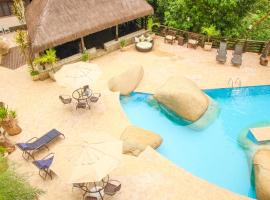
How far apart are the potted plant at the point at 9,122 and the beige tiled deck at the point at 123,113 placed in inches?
12.8

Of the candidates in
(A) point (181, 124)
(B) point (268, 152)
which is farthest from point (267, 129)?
(A) point (181, 124)

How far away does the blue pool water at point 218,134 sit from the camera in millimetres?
12688

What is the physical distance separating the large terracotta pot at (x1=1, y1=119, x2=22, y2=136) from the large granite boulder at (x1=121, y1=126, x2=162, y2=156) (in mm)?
4868

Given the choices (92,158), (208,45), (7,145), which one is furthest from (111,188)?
(208,45)

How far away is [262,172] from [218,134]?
3272 millimetres

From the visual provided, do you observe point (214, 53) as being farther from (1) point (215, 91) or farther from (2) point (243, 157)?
(2) point (243, 157)

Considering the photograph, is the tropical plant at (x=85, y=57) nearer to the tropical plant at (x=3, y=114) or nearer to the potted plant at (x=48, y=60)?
the potted plant at (x=48, y=60)

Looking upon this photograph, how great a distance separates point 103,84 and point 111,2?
5.78 meters

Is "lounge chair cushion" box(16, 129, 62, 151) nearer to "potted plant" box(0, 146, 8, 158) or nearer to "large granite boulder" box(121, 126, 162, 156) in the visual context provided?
"potted plant" box(0, 146, 8, 158)

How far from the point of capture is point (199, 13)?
20422 mm

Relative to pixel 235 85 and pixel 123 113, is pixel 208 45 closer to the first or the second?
pixel 235 85

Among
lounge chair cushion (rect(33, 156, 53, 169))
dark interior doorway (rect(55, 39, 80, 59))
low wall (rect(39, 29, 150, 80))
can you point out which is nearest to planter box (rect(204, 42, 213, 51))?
low wall (rect(39, 29, 150, 80))

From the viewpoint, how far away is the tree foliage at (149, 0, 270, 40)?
19781 mm

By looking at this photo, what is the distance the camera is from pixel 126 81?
16500 millimetres
